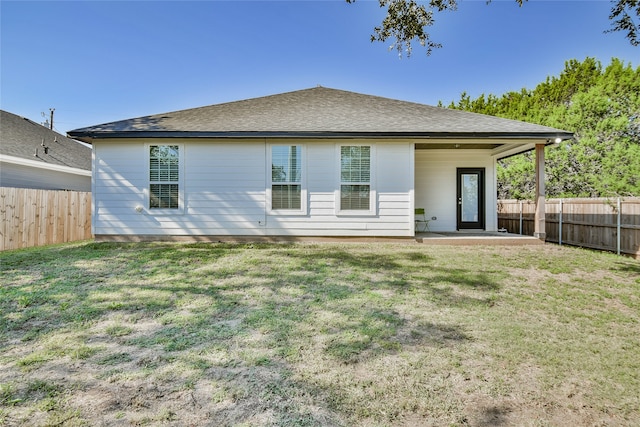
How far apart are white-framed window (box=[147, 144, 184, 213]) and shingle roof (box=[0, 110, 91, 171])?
20.9 ft

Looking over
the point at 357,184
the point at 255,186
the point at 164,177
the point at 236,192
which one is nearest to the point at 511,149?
the point at 357,184

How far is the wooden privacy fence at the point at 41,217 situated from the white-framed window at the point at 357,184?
27.9ft

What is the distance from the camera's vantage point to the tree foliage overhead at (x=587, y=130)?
35.6 ft

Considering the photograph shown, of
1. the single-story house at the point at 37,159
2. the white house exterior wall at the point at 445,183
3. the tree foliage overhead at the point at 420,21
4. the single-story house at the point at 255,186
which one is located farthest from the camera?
the single-story house at the point at 37,159

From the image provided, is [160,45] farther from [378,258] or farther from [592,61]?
[592,61]

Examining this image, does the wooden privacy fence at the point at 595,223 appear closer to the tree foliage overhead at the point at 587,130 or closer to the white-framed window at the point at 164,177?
the tree foliage overhead at the point at 587,130

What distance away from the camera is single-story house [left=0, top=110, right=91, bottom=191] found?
36.1 ft

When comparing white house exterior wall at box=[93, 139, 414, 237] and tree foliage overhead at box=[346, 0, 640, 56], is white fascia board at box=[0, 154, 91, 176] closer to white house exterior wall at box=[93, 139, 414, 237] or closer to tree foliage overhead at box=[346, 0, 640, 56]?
white house exterior wall at box=[93, 139, 414, 237]

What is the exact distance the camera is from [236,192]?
8.66 m

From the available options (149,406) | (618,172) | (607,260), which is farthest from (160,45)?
(618,172)

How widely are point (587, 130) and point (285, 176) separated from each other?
11754mm

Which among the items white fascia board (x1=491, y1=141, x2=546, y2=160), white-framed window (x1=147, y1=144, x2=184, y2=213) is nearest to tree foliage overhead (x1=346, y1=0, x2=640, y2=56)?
white fascia board (x1=491, y1=141, x2=546, y2=160)

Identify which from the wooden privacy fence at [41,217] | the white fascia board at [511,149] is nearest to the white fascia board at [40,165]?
the wooden privacy fence at [41,217]

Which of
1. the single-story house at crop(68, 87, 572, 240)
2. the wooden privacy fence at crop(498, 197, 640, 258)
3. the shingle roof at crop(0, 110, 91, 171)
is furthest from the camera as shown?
the shingle roof at crop(0, 110, 91, 171)
